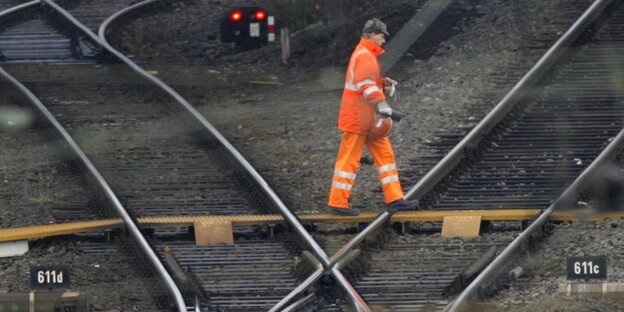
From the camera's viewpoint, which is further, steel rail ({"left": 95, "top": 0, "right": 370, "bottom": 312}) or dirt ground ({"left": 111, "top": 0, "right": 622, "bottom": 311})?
dirt ground ({"left": 111, "top": 0, "right": 622, "bottom": 311})

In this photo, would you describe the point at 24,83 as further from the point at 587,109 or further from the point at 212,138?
the point at 587,109

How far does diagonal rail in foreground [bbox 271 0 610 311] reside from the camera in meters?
11.5

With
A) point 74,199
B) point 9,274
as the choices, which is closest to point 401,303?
point 9,274

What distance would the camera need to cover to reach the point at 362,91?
41.3ft

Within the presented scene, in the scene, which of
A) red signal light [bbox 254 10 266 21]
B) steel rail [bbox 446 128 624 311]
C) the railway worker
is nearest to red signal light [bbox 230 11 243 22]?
red signal light [bbox 254 10 266 21]

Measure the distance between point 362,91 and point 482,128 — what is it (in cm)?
206

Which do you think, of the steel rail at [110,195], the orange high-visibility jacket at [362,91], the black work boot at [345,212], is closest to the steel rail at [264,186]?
the black work boot at [345,212]

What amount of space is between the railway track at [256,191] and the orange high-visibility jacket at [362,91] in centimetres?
88

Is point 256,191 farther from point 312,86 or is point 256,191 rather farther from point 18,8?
point 18,8

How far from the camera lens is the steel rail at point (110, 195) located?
10.8 metres

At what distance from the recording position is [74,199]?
1342cm

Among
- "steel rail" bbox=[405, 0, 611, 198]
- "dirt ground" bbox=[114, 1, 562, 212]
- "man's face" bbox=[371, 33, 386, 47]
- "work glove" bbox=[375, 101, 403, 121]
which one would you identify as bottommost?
"dirt ground" bbox=[114, 1, 562, 212]

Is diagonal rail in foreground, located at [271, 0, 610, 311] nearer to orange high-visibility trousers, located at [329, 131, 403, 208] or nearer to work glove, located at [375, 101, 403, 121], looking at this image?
orange high-visibility trousers, located at [329, 131, 403, 208]

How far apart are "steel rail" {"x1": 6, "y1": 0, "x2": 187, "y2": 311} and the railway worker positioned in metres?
1.57
